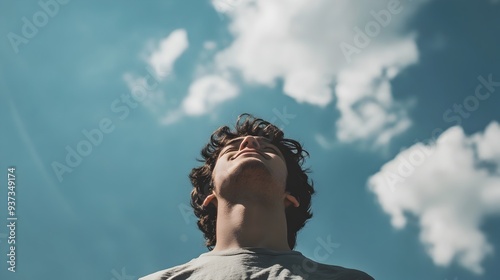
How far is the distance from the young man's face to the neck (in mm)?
151

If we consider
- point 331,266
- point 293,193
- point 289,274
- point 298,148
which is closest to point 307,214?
point 293,193

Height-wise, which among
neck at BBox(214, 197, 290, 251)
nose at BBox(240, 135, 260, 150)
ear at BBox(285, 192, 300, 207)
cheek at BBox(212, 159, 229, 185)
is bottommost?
neck at BBox(214, 197, 290, 251)

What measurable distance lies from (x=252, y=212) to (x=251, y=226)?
182mm

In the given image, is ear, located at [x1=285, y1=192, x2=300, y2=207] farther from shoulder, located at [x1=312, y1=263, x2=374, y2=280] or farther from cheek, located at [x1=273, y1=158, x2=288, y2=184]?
shoulder, located at [x1=312, y1=263, x2=374, y2=280]

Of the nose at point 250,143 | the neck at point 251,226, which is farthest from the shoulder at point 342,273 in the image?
the nose at point 250,143

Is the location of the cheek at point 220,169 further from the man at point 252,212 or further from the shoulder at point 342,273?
the shoulder at point 342,273

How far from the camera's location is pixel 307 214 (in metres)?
7.28

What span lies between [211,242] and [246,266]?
2168 mm

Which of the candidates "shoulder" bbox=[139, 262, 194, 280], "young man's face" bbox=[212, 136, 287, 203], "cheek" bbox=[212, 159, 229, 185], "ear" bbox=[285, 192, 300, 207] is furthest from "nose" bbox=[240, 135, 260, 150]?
"shoulder" bbox=[139, 262, 194, 280]

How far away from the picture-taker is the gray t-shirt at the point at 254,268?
472 cm

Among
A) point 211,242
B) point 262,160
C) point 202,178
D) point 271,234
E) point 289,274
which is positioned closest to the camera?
point 289,274

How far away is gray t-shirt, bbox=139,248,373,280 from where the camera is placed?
4723 mm

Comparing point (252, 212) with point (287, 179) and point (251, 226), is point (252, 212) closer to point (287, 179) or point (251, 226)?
point (251, 226)

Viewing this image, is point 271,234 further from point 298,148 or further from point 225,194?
point 298,148
